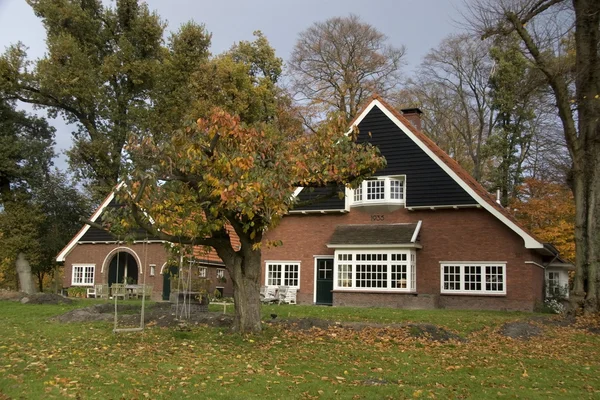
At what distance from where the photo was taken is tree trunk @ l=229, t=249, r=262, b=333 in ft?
44.9

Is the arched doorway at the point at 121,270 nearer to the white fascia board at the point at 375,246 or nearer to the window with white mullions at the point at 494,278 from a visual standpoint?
the white fascia board at the point at 375,246

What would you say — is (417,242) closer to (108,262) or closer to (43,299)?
(43,299)

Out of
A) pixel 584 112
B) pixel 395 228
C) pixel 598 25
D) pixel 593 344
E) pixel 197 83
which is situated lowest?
pixel 593 344

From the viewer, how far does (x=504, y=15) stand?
20203 millimetres

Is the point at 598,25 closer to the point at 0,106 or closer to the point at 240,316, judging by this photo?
the point at 240,316

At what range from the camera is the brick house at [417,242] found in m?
24.9

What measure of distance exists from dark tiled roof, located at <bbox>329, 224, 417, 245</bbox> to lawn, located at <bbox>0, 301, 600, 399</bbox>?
9.87 m

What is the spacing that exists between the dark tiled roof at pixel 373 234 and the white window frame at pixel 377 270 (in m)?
0.52

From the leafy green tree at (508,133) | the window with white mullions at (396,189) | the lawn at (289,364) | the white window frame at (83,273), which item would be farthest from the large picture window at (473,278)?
the white window frame at (83,273)

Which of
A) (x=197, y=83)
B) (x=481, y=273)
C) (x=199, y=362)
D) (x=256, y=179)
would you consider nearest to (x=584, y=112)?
(x=481, y=273)

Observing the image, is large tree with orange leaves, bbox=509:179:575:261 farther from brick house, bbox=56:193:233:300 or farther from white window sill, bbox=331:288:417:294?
brick house, bbox=56:193:233:300

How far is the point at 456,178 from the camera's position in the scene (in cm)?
2562

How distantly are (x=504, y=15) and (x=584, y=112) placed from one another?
4.31m

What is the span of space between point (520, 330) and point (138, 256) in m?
22.6
